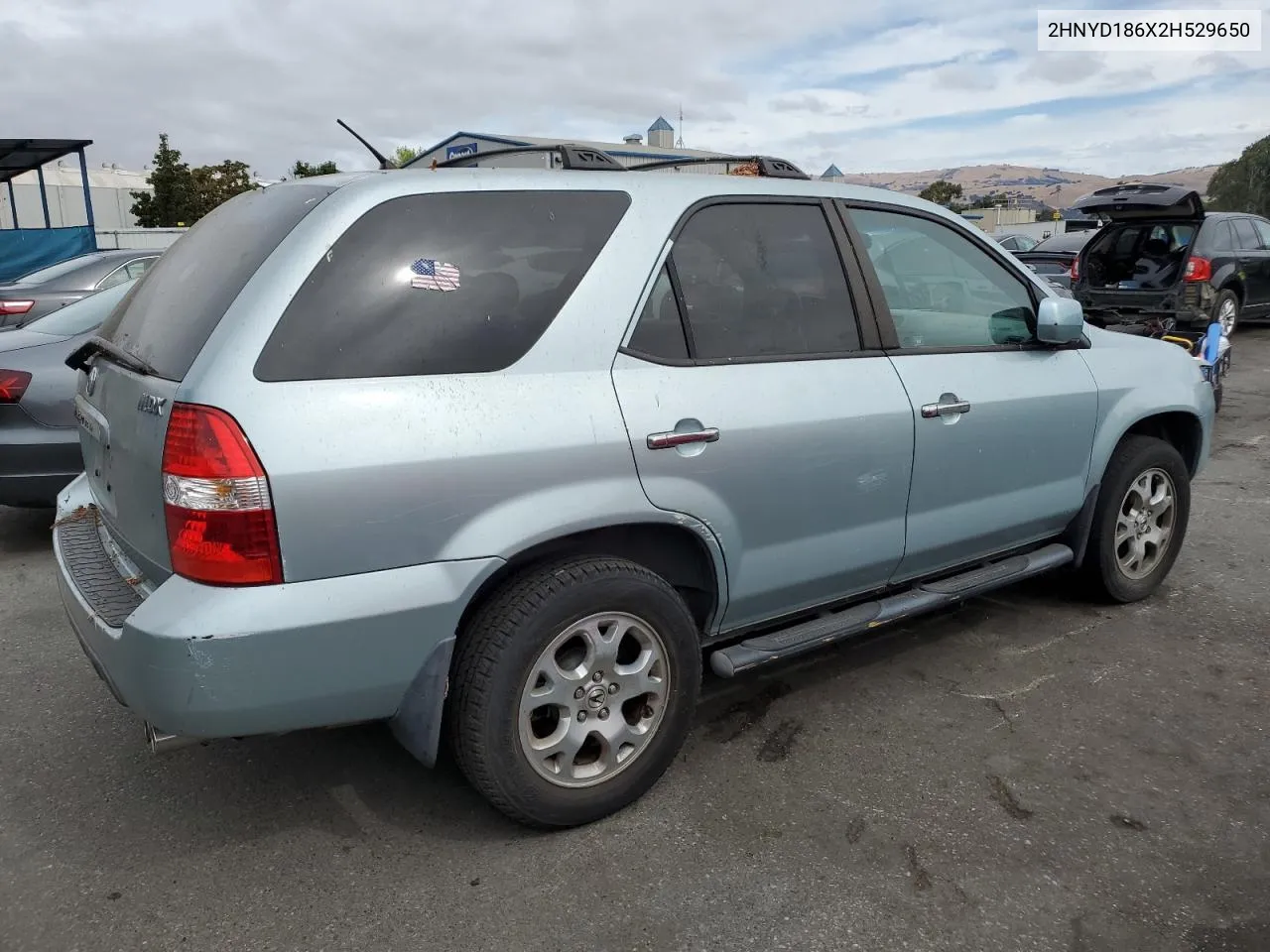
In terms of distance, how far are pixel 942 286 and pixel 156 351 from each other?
2.68 metres

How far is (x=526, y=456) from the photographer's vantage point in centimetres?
243

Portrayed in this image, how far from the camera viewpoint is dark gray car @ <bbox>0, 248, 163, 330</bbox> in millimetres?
8016

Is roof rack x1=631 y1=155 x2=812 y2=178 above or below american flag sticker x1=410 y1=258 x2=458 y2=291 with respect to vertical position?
above

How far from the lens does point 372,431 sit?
2.25 meters

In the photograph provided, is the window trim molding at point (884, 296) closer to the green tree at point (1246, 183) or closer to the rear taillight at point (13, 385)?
the rear taillight at point (13, 385)

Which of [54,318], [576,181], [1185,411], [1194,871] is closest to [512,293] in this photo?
[576,181]

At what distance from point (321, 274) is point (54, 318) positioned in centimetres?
409

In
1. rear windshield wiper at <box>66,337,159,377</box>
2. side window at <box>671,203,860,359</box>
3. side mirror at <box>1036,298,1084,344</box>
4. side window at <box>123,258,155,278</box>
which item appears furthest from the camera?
side window at <box>123,258,155,278</box>

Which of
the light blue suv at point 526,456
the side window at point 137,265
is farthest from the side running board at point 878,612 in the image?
the side window at point 137,265

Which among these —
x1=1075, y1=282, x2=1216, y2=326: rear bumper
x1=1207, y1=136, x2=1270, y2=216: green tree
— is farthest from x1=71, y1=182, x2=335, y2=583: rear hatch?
x1=1207, y1=136, x2=1270, y2=216: green tree

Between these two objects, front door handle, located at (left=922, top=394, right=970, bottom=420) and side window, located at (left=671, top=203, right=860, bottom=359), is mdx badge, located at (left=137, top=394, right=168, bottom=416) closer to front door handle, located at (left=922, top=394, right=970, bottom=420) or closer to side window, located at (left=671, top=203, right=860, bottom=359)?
side window, located at (left=671, top=203, right=860, bottom=359)

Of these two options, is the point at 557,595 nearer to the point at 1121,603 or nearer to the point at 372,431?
the point at 372,431

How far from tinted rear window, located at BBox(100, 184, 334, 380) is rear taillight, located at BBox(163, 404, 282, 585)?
0.22 m

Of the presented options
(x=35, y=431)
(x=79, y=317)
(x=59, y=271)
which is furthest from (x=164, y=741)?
(x=59, y=271)
